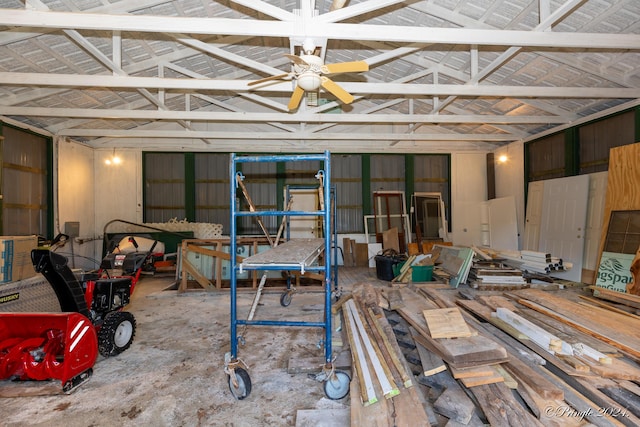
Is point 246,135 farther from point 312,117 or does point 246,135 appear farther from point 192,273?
point 192,273

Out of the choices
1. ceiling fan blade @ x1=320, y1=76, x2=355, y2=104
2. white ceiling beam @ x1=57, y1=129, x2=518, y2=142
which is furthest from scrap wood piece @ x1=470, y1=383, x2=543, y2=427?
white ceiling beam @ x1=57, y1=129, x2=518, y2=142

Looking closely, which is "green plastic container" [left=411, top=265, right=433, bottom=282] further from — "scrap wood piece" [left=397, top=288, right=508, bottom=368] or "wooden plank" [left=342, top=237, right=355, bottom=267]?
"scrap wood piece" [left=397, top=288, right=508, bottom=368]

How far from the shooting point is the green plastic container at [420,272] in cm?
596

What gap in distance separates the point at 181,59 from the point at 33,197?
14.2ft

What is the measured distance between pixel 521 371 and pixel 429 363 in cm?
64

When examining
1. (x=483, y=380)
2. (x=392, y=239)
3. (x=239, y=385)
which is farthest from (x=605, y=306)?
(x=239, y=385)

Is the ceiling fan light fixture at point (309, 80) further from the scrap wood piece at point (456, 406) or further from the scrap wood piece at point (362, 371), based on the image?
the scrap wood piece at point (456, 406)

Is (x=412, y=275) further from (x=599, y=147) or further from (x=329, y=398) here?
(x=599, y=147)

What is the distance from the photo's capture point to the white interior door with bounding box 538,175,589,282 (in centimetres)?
597

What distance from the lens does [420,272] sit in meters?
5.99

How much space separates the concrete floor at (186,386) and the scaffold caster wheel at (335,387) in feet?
0.16

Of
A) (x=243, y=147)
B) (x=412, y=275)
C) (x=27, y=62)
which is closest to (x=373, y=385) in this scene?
(x=412, y=275)

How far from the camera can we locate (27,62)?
477 centimetres

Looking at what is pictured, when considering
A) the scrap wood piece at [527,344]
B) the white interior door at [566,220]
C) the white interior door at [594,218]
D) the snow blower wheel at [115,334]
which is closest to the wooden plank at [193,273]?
the snow blower wheel at [115,334]
